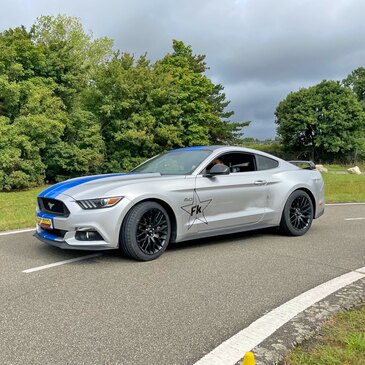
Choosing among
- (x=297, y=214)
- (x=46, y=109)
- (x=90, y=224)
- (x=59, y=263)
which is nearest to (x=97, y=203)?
(x=90, y=224)

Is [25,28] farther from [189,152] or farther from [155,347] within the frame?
[155,347]

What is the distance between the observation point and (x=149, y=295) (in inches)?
160

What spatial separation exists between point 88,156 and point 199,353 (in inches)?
960

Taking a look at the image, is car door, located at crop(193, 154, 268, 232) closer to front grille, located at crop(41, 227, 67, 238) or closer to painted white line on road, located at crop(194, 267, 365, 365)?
front grille, located at crop(41, 227, 67, 238)

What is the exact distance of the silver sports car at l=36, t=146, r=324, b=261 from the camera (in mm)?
5023

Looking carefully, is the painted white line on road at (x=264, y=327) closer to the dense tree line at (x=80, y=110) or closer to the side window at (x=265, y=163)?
the side window at (x=265, y=163)

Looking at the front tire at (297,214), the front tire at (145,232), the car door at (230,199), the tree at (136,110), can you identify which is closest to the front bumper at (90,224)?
the front tire at (145,232)

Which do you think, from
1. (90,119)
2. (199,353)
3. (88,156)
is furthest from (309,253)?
(90,119)

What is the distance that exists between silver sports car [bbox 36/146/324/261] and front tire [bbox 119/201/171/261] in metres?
0.01

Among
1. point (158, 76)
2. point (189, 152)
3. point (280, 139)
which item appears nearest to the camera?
point (189, 152)

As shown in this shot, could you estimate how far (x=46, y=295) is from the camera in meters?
4.02

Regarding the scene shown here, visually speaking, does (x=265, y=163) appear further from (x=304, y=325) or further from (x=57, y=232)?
(x=304, y=325)

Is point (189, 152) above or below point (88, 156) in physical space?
below

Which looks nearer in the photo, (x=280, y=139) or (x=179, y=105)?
(x=179, y=105)
